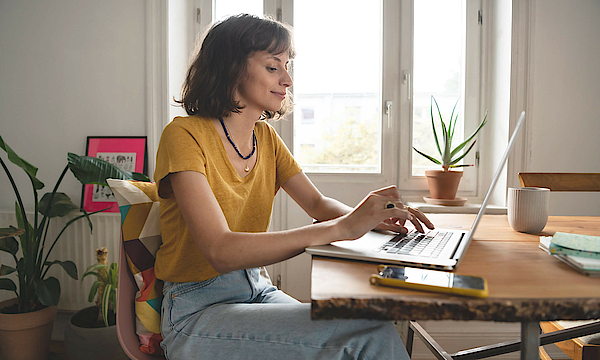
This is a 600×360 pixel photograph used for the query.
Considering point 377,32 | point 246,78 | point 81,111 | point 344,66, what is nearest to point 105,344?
point 81,111

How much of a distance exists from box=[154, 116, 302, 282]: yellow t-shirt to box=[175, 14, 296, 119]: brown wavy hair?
0.24 ft

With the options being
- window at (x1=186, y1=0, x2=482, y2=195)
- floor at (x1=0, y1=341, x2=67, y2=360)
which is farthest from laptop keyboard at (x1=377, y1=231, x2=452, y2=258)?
floor at (x1=0, y1=341, x2=67, y2=360)

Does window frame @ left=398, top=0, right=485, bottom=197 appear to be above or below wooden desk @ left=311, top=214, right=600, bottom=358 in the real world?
above

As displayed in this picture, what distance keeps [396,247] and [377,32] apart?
1714mm

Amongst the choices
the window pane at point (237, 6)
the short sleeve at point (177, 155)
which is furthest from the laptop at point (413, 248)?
the window pane at point (237, 6)

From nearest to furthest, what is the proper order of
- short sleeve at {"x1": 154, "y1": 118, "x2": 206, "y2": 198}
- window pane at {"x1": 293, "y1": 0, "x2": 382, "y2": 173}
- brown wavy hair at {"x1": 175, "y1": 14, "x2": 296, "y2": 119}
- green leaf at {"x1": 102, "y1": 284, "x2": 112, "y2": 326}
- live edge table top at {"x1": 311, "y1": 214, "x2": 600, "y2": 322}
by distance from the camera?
1. live edge table top at {"x1": 311, "y1": 214, "x2": 600, "y2": 322}
2. short sleeve at {"x1": 154, "y1": 118, "x2": 206, "y2": 198}
3. brown wavy hair at {"x1": 175, "y1": 14, "x2": 296, "y2": 119}
4. green leaf at {"x1": 102, "y1": 284, "x2": 112, "y2": 326}
5. window pane at {"x1": 293, "y1": 0, "x2": 382, "y2": 173}

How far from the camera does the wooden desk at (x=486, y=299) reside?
49 cm

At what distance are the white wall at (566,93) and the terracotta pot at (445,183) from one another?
0.39 metres

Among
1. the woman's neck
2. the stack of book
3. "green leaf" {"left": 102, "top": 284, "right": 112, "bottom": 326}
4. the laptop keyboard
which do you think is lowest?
"green leaf" {"left": 102, "top": 284, "right": 112, "bottom": 326}

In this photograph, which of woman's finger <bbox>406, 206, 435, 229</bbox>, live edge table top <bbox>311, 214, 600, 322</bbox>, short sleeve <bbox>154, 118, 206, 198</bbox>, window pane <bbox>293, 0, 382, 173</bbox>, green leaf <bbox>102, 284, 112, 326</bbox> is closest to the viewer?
live edge table top <bbox>311, 214, 600, 322</bbox>

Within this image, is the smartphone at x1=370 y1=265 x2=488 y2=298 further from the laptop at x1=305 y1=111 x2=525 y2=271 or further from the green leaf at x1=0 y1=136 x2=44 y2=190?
the green leaf at x1=0 y1=136 x2=44 y2=190

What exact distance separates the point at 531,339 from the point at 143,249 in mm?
894

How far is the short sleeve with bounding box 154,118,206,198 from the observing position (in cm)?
88

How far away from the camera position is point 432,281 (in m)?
0.54
